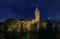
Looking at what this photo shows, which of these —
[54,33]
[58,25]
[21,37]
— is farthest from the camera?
[58,25]

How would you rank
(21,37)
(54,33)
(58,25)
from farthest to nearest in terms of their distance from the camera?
(58,25), (54,33), (21,37)

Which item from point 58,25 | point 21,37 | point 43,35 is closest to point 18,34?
point 21,37

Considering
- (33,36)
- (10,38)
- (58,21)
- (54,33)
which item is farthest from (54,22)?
(10,38)

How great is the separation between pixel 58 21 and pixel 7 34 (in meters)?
2.25

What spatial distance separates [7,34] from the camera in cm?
631

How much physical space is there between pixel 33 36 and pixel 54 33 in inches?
29.8

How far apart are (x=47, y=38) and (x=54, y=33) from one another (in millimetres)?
295

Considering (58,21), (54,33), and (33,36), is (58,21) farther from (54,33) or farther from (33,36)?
(33,36)

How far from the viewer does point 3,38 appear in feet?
20.1

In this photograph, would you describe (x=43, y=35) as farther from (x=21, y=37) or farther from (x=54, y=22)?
(x=54, y=22)

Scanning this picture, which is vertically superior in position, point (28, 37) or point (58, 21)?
point (58, 21)

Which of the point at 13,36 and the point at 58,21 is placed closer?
the point at 13,36

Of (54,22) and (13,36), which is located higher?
(54,22)

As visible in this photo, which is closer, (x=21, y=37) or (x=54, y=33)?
(x=21, y=37)
